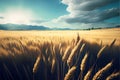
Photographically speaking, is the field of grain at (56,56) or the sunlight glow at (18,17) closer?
the field of grain at (56,56)

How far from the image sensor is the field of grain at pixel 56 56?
35.4 inches

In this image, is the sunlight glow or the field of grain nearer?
the field of grain

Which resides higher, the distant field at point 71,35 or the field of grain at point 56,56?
the distant field at point 71,35

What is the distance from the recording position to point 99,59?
1.09 metres

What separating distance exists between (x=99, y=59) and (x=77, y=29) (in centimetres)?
26

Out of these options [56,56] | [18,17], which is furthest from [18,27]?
[56,56]

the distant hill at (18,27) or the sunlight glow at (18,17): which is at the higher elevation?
the sunlight glow at (18,17)

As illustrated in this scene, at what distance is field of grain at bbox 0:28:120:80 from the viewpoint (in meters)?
0.90

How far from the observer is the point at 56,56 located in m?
1.00

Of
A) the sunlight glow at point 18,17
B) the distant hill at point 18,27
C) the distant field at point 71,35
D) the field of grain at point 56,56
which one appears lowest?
the field of grain at point 56,56

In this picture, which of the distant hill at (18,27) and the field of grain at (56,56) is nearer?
the field of grain at (56,56)

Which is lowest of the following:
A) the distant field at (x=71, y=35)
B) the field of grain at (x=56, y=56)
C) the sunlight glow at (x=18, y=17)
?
the field of grain at (x=56, y=56)

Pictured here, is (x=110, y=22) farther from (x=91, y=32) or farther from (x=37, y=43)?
(x=37, y=43)

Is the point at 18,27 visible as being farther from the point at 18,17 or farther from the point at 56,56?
the point at 56,56
